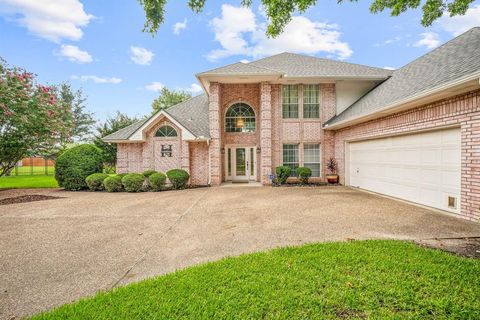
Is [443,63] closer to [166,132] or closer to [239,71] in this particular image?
[239,71]

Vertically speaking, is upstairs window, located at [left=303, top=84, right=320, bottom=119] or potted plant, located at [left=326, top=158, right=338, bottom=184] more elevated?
upstairs window, located at [left=303, top=84, right=320, bottom=119]

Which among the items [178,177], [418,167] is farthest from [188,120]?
[418,167]

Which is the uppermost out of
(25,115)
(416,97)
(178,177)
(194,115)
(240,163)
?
(194,115)

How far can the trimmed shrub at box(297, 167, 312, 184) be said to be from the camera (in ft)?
39.7

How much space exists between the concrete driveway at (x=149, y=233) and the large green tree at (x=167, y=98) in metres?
26.3

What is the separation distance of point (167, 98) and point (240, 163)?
77.3 feet

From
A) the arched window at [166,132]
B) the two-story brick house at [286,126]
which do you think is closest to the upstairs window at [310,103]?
the two-story brick house at [286,126]

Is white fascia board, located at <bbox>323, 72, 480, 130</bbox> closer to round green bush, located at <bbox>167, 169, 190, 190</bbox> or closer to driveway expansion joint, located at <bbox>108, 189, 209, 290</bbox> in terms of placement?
driveway expansion joint, located at <bbox>108, 189, 209, 290</bbox>

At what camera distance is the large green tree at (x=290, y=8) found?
5.80 m

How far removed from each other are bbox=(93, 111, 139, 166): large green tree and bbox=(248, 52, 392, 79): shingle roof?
Answer: 1411 cm

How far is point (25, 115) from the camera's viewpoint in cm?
1048

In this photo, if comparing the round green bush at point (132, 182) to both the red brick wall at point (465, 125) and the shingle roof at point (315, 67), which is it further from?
the red brick wall at point (465, 125)

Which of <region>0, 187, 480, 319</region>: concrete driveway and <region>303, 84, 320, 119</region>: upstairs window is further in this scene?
<region>303, 84, 320, 119</region>: upstairs window

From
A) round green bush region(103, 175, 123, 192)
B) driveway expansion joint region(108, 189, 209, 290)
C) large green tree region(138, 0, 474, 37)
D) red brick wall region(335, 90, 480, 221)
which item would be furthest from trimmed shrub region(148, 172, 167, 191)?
red brick wall region(335, 90, 480, 221)
